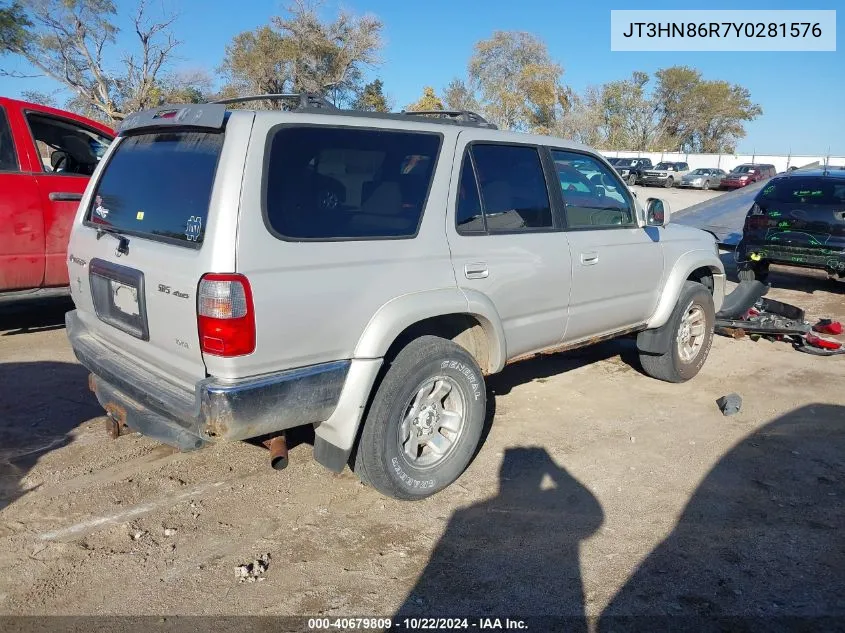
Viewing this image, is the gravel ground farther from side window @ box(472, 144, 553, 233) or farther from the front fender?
side window @ box(472, 144, 553, 233)

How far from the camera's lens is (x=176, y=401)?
9.64 feet

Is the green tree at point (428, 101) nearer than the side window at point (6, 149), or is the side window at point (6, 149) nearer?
the side window at point (6, 149)

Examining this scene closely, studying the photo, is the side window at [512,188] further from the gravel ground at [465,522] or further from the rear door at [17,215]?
the rear door at [17,215]

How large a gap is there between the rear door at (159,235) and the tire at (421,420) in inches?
36.0

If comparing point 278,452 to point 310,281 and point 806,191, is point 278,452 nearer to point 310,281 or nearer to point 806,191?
point 310,281

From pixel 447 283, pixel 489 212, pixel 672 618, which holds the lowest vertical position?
pixel 672 618

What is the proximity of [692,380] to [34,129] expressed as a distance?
623cm

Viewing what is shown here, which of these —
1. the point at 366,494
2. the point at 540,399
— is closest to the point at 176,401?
the point at 366,494

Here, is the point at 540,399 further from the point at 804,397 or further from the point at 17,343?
the point at 17,343

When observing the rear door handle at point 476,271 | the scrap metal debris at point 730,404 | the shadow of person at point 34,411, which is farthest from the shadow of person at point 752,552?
the shadow of person at point 34,411

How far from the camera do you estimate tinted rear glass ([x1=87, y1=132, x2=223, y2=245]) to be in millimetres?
2934

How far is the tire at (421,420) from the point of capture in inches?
129

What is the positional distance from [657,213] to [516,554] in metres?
2.93

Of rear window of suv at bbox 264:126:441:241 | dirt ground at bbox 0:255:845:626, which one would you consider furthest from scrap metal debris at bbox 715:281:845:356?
rear window of suv at bbox 264:126:441:241
